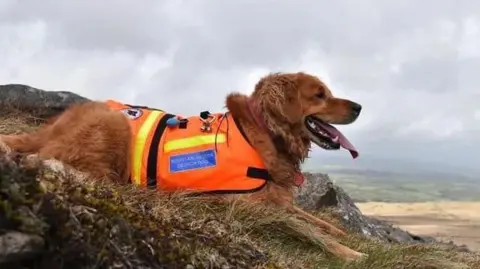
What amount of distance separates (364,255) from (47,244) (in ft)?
14.2

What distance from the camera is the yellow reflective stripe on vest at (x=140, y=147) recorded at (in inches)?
292

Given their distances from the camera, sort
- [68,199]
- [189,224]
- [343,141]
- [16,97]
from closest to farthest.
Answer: [68,199] → [189,224] → [343,141] → [16,97]

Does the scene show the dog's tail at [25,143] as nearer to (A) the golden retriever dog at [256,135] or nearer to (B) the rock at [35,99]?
(A) the golden retriever dog at [256,135]

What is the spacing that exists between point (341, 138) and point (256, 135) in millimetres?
1186

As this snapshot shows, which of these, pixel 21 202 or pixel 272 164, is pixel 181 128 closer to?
pixel 272 164

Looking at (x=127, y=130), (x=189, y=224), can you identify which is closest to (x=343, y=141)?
(x=127, y=130)

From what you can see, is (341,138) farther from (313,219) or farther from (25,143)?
(25,143)

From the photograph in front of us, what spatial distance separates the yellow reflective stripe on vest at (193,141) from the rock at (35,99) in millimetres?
5328

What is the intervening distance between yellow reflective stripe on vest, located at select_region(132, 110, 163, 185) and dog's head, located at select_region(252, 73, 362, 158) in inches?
50.1

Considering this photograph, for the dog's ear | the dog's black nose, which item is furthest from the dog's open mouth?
the dog's black nose

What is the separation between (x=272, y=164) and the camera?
25.4 ft

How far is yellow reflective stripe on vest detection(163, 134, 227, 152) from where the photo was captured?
7.61 m

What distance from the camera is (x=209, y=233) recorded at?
16.6 feet

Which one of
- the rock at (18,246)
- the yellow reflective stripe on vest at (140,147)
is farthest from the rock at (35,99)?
the rock at (18,246)
